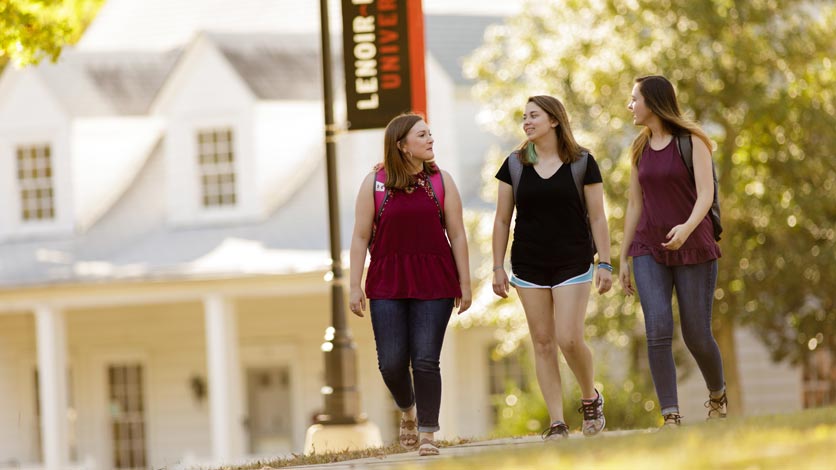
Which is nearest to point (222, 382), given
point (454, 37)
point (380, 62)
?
point (454, 37)

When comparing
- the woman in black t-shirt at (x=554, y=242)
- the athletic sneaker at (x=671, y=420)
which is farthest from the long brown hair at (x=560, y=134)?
the athletic sneaker at (x=671, y=420)

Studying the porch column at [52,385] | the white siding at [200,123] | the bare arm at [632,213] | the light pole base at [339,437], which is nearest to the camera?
the bare arm at [632,213]

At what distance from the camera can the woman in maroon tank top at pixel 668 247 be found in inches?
337

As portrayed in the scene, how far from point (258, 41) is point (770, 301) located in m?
10.4

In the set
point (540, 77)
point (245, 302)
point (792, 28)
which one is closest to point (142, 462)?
point (245, 302)

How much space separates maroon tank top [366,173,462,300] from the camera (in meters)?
8.44

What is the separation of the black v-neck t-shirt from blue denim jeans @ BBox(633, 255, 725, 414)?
0.40 meters

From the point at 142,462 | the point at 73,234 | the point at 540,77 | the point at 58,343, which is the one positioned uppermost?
the point at 540,77

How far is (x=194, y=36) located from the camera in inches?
922

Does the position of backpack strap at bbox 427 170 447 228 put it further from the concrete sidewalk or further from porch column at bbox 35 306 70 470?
porch column at bbox 35 306 70 470

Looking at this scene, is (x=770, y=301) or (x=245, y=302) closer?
(x=770, y=301)

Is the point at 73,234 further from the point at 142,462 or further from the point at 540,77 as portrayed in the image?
the point at 540,77

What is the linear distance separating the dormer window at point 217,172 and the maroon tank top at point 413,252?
1521 cm

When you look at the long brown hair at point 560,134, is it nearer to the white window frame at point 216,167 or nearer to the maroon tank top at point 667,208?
the maroon tank top at point 667,208
